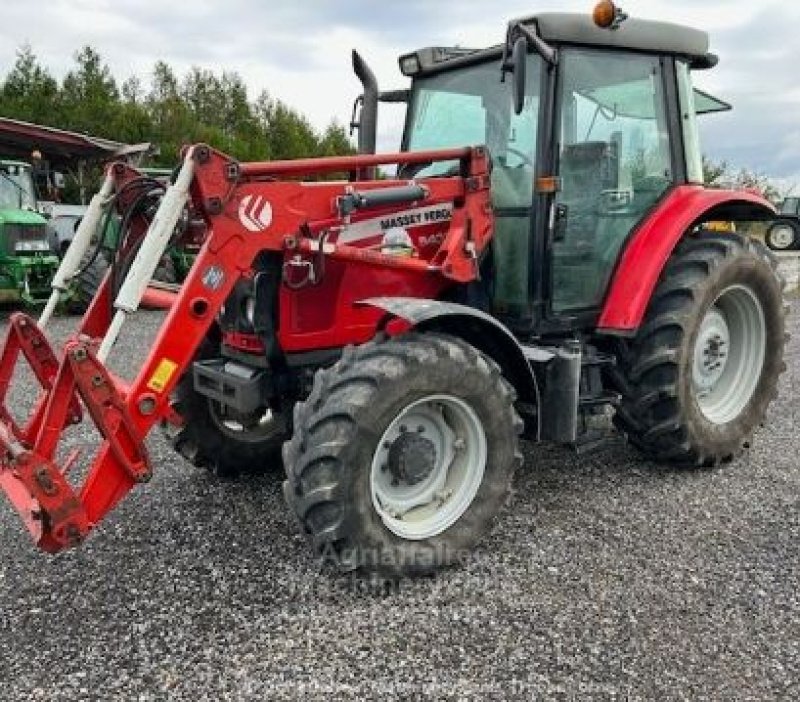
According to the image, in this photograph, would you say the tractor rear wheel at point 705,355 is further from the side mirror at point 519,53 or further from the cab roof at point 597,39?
the side mirror at point 519,53

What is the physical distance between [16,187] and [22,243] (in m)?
1.40

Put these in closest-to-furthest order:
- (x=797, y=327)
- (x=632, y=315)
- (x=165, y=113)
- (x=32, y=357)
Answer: (x=32, y=357), (x=632, y=315), (x=797, y=327), (x=165, y=113)

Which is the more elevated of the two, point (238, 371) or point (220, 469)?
point (238, 371)

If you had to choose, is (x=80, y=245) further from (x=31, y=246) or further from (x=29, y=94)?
(x=29, y=94)

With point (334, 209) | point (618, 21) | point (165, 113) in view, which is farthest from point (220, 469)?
point (165, 113)

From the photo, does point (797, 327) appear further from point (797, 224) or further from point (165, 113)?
point (165, 113)

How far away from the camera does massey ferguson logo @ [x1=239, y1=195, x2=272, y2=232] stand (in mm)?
3047

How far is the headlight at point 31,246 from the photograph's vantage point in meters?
10.9

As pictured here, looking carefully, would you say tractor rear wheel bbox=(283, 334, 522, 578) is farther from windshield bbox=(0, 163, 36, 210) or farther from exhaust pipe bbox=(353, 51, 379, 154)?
windshield bbox=(0, 163, 36, 210)

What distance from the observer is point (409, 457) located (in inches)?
122

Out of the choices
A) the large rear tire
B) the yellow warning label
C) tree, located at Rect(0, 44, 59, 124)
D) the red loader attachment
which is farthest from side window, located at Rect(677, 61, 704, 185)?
tree, located at Rect(0, 44, 59, 124)

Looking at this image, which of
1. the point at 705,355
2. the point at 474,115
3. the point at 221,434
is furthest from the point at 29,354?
the point at 705,355

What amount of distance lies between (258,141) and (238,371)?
31.9 metres

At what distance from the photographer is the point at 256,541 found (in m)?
3.42
